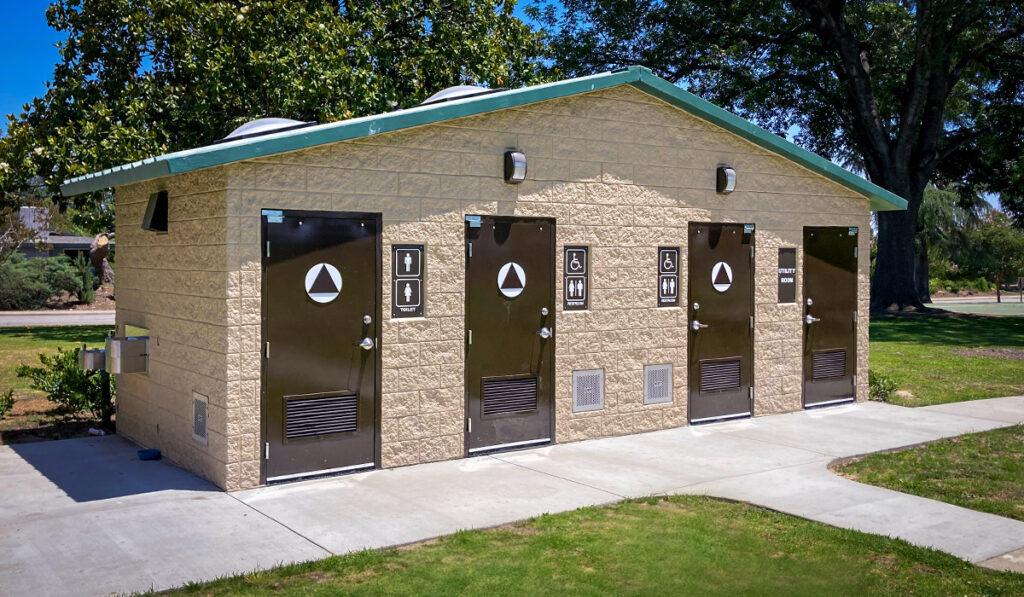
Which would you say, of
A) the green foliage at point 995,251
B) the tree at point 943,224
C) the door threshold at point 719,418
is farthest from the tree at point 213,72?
the green foliage at point 995,251

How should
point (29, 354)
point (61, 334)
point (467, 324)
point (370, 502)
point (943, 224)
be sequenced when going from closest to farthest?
point (370, 502) → point (467, 324) → point (29, 354) → point (61, 334) → point (943, 224)

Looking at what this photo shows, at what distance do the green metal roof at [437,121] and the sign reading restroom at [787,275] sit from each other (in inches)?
45.5

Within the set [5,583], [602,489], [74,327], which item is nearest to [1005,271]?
[74,327]

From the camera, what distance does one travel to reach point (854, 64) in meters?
28.9

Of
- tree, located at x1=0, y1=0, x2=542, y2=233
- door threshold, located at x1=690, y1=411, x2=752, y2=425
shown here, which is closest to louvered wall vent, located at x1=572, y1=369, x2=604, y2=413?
door threshold, located at x1=690, y1=411, x2=752, y2=425

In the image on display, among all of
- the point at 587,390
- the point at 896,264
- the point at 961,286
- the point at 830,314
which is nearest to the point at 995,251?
the point at 961,286

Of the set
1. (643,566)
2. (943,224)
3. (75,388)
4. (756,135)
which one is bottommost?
(643,566)

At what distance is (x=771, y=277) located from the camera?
38.2 feet

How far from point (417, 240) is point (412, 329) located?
850 millimetres

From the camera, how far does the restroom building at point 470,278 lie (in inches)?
311

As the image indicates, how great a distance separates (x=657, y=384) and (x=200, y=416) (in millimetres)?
5080

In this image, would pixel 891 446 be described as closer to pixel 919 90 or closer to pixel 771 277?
pixel 771 277

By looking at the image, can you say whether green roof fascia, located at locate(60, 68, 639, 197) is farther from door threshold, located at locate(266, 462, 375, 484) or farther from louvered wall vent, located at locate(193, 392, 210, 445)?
door threshold, located at locate(266, 462, 375, 484)

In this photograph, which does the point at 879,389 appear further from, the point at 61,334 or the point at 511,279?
the point at 61,334
